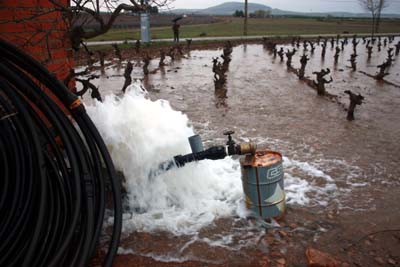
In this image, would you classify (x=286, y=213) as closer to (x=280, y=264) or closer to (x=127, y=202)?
(x=280, y=264)

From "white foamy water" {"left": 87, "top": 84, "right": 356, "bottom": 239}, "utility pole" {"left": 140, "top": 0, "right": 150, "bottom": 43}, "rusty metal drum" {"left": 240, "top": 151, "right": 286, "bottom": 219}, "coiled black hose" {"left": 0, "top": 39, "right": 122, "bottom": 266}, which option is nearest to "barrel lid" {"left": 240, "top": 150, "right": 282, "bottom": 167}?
"rusty metal drum" {"left": 240, "top": 151, "right": 286, "bottom": 219}

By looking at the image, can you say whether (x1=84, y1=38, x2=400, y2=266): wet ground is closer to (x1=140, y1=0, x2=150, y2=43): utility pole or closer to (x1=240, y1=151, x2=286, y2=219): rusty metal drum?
(x1=240, y1=151, x2=286, y2=219): rusty metal drum

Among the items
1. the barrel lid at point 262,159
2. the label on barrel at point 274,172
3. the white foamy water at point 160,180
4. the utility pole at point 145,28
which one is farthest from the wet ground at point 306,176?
the utility pole at point 145,28

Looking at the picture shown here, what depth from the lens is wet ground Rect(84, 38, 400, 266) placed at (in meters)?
3.28

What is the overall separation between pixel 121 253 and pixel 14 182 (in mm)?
1138

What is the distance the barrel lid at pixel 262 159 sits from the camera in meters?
3.53

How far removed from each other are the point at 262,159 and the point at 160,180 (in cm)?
123

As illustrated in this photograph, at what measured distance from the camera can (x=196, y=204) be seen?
4.11 metres

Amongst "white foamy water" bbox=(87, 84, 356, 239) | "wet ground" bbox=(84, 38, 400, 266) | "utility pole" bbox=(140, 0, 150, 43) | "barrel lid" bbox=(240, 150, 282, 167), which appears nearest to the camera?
"wet ground" bbox=(84, 38, 400, 266)

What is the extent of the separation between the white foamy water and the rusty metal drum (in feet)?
1.00

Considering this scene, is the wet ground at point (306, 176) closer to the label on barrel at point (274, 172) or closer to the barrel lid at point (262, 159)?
the label on barrel at point (274, 172)

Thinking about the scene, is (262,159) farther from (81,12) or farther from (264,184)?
(81,12)

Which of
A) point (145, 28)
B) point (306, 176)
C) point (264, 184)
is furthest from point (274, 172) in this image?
point (145, 28)

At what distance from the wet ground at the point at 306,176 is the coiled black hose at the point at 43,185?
58 cm
